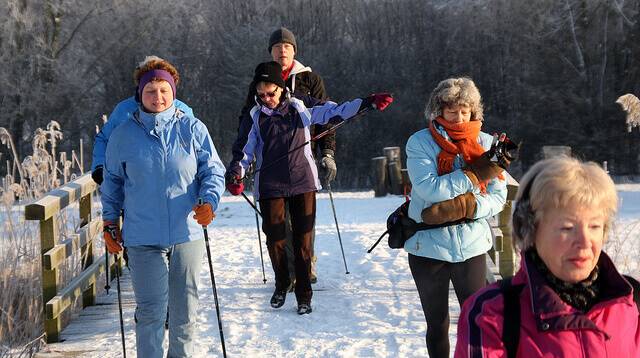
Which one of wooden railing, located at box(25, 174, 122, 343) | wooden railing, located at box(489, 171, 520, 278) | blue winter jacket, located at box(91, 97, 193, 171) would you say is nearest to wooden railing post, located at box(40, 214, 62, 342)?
wooden railing, located at box(25, 174, 122, 343)

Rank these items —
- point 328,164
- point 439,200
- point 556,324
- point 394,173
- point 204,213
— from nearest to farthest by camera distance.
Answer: point 556,324 < point 439,200 < point 204,213 < point 328,164 < point 394,173

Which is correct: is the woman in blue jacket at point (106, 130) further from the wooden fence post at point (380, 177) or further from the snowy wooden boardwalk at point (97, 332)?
the wooden fence post at point (380, 177)

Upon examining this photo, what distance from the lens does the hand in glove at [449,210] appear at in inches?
122

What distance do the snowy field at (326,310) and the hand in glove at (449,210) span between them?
1.16m

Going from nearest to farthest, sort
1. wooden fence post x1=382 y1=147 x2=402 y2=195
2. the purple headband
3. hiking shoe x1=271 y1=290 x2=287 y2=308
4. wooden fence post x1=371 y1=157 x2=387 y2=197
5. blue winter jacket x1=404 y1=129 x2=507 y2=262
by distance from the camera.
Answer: blue winter jacket x1=404 y1=129 x2=507 y2=262, the purple headband, hiking shoe x1=271 y1=290 x2=287 y2=308, wooden fence post x1=371 y1=157 x2=387 y2=197, wooden fence post x1=382 y1=147 x2=402 y2=195

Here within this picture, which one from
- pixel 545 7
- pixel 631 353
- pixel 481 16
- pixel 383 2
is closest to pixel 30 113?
→ pixel 383 2

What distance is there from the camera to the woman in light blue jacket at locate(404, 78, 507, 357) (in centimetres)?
310

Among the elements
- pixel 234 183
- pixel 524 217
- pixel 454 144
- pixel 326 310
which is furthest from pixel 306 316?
pixel 524 217

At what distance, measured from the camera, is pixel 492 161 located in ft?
10.2

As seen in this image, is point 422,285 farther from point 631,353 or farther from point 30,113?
point 30,113

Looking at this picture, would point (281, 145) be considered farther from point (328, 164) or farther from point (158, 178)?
point (158, 178)

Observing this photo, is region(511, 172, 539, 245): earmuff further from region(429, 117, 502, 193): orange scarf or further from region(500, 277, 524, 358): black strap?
region(429, 117, 502, 193): orange scarf

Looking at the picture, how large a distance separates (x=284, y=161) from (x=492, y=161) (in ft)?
6.08

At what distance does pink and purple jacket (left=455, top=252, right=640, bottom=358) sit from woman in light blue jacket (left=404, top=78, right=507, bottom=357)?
4.38ft
